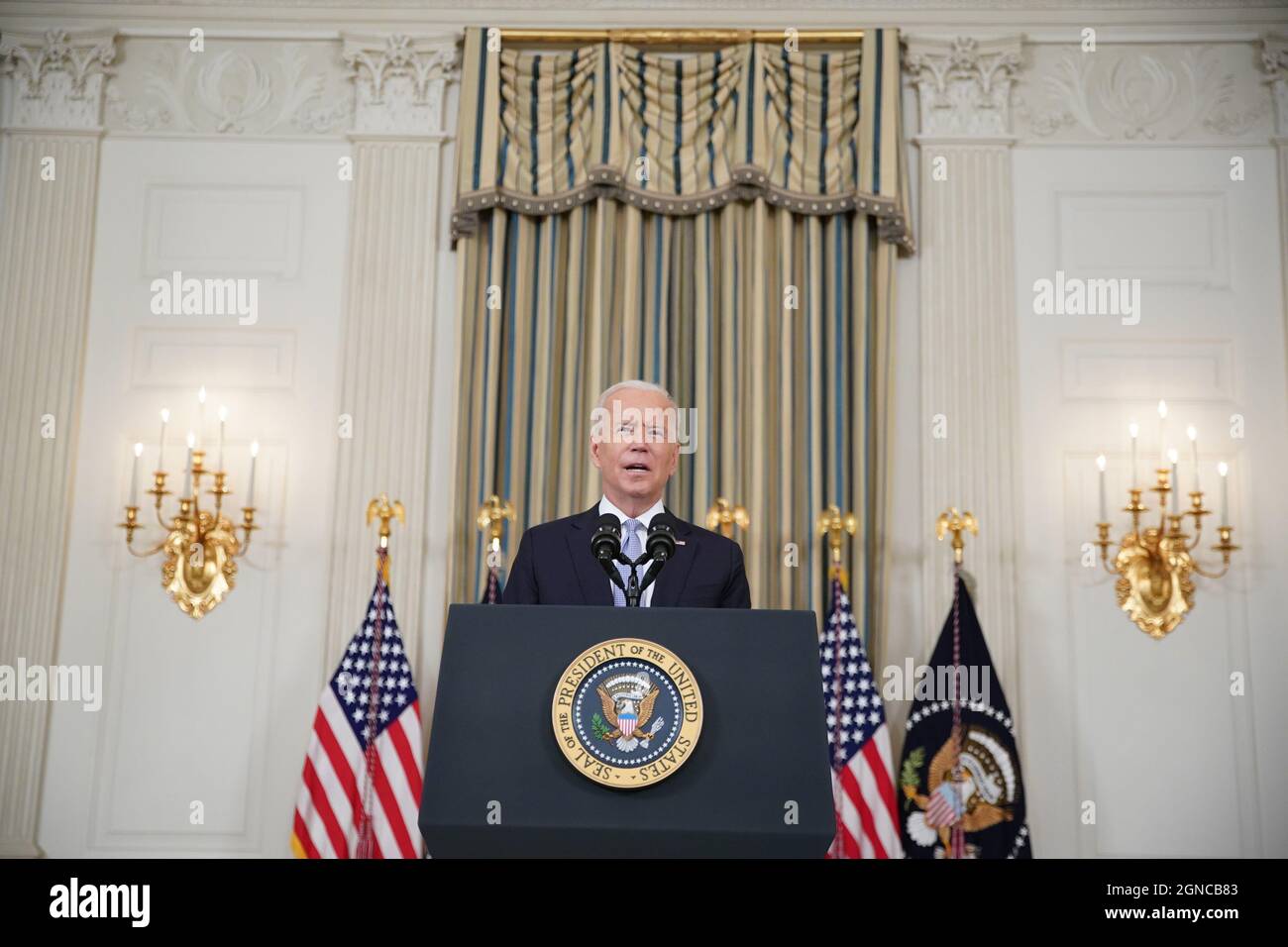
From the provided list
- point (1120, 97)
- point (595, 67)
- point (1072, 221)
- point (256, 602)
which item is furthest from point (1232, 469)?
point (256, 602)

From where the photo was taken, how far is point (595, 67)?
257 inches

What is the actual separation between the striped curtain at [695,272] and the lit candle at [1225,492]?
1587 millimetres

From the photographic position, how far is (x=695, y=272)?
641cm

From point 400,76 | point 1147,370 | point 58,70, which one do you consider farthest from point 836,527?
point 58,70

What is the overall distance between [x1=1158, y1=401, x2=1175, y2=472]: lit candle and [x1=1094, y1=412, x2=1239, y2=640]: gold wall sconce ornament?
118mm

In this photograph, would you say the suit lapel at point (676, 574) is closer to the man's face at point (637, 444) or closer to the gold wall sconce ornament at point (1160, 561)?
the man's face at point (637, 444)

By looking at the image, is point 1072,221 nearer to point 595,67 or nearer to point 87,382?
point 595,67

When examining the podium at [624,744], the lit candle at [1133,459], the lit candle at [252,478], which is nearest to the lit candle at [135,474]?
the lit candle at [252,478]

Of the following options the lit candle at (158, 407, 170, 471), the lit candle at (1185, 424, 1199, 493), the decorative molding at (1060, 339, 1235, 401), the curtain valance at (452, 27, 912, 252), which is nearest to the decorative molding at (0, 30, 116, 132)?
the lit candle at (158, 407, 170, 471)

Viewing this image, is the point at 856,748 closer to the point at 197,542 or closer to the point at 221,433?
the point at 197,542

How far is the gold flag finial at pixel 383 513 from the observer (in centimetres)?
582
